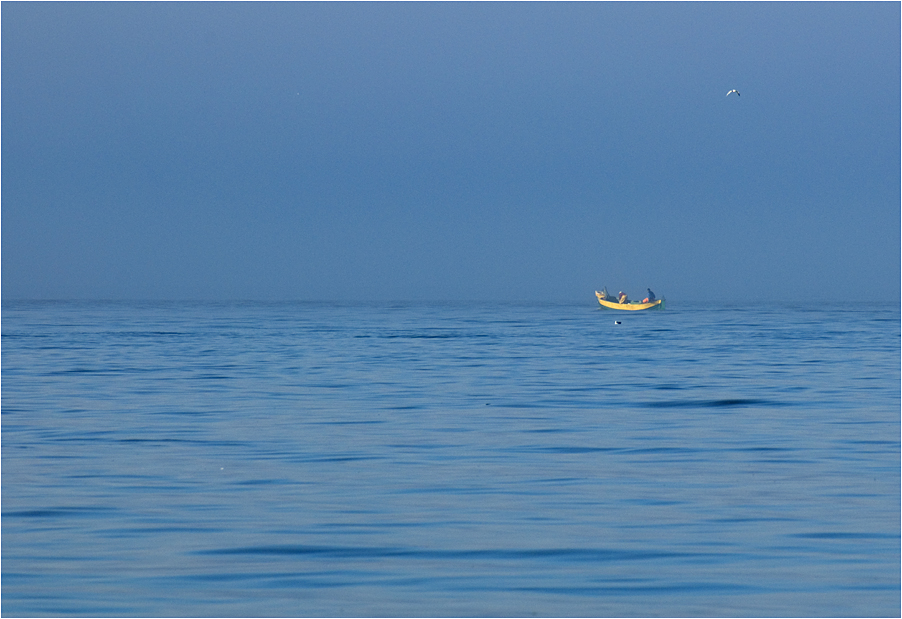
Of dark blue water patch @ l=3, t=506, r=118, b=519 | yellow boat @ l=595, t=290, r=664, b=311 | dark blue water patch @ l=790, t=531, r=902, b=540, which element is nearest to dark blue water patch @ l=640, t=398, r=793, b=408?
dark blue water patch @ l=790, t=531, r=902, b=540

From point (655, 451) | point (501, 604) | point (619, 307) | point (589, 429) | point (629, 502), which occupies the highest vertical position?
point (619, 307)

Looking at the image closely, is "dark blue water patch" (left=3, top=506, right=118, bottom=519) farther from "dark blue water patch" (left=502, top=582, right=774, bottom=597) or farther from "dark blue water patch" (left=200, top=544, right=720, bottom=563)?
"dark blue water patch" (left=502, top=582, right=774, bottom=597)

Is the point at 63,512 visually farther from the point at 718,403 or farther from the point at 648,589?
the point at 718,403

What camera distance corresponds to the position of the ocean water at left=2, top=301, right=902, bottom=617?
9969 mm

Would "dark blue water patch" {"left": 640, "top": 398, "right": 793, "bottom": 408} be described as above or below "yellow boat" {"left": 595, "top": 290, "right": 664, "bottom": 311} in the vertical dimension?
below

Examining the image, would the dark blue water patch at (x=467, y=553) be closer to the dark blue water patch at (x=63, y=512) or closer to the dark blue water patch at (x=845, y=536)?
the dark blue water patch at (x=845, y=536)

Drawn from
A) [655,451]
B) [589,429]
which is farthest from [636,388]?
[655,451]

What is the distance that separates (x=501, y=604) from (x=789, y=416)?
15.0m

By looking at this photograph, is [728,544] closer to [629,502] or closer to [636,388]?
[629,502]

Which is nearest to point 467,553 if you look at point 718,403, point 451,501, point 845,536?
point 451,501

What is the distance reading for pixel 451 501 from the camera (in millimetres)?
13875

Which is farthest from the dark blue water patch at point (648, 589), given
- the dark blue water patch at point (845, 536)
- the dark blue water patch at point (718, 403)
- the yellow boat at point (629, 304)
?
the yellow boat at point (629, 304)

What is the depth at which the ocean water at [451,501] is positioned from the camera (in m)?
9.97

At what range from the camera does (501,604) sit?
9.65 meters
